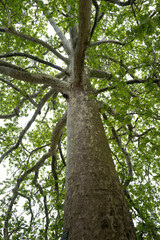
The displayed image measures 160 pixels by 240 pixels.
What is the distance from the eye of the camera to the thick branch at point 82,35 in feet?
6.89

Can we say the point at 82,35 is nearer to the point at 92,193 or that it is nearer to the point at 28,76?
the point at 28,76

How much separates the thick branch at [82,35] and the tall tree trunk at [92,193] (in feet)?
3.76

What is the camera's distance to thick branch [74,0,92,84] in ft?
6.89

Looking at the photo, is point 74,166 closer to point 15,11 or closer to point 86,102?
point 86,102

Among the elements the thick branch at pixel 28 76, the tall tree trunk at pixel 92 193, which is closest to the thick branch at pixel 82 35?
the thick branch at pixel 28 76

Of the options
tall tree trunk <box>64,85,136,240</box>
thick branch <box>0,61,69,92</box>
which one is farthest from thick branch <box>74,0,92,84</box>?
tall tree trunk <box>64,85,136,240</box>

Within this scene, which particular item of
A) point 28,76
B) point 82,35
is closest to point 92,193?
point 82,35

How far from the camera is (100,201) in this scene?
135cm

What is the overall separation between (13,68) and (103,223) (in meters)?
3.44

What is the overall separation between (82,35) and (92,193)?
215 centimetres

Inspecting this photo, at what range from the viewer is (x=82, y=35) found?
2.45 m

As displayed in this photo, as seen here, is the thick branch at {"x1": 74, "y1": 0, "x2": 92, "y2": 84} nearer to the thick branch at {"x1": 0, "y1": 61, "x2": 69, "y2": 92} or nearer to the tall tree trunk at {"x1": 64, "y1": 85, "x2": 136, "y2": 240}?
the thick branch at {"x1": 0, "y1": 61, "x2": 69, "y2": 92}

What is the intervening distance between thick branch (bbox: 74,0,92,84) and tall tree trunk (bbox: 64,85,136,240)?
1.15m

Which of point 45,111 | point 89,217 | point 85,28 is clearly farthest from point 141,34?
point 45,111
